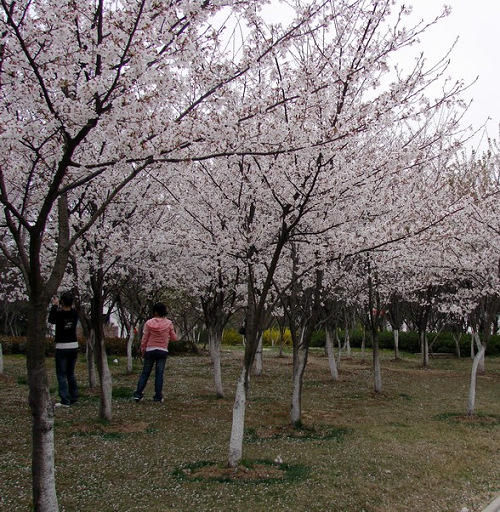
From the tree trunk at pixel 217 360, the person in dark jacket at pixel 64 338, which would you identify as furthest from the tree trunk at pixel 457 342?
the person in dark jacket at pixel 64 338

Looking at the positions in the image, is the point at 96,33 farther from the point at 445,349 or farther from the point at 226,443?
the point at 445,349

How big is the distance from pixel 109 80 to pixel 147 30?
42cm

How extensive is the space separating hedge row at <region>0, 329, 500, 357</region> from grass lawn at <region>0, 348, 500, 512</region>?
10.1 metres

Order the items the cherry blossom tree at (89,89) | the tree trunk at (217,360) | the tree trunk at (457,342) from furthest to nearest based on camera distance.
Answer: the tree trunk at (457,342)
the tree trunk at (217,360)
the cherry blossom tree at (89,89)

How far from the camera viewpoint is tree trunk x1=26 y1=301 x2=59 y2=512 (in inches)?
142

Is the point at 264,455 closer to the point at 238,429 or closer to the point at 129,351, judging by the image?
the point at 238,429

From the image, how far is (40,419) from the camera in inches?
143

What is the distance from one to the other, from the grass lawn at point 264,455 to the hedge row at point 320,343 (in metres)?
10.1

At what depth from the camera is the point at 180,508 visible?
4301mm

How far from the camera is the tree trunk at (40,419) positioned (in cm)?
360

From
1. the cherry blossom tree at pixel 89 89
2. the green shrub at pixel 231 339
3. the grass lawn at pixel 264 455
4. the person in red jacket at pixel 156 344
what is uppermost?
the cherry blossom tree at pixel 89 89

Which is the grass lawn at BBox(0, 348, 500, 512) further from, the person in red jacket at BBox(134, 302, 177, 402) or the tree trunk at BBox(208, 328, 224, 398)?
the person in red jacket at BBox(134, 302, 177, 402)

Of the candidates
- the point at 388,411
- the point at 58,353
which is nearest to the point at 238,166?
the point at 58,353

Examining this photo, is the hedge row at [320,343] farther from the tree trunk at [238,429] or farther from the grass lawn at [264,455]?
the tree trunk at [238,429]
